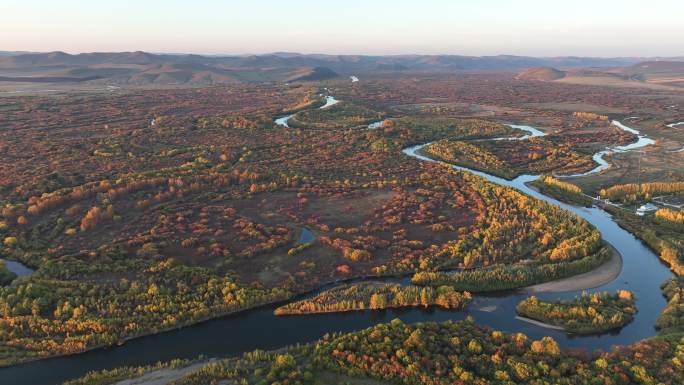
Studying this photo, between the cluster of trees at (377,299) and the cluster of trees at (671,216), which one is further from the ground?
the cluster of trees at (671,216)

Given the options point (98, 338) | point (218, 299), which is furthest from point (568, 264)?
point (98, 338)

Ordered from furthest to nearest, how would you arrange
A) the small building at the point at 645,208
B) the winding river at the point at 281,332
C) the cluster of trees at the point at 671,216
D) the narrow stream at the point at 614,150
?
the narrow stream at the point at 614,150
the small building at the point at 645,208
the cluster of trees at the point at 671,216
the winding river at the point at 281,332

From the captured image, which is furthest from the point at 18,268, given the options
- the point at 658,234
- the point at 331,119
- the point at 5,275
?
the point at 331,119

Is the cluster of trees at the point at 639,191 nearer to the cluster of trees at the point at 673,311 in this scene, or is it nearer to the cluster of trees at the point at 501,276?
the cluster of trees at the point at 673,311

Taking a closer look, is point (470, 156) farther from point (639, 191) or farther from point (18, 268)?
point (18, 268)

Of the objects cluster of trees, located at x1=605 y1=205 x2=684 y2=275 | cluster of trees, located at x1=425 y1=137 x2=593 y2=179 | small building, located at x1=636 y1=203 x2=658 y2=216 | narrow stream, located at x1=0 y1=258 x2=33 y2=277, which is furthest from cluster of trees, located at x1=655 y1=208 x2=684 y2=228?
narrow stream, located at x1=0 y1=258 x2=33 y2=277

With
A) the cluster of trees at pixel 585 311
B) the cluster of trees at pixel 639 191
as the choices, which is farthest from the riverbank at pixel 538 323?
the cluster of trees at pixel 639 191

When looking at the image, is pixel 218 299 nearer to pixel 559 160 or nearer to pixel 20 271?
pixel 20 271

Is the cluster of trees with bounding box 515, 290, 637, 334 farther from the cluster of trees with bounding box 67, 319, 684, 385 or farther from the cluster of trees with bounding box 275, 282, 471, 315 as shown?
the cluster of trees with bounding box 275, 282, 471, 315
